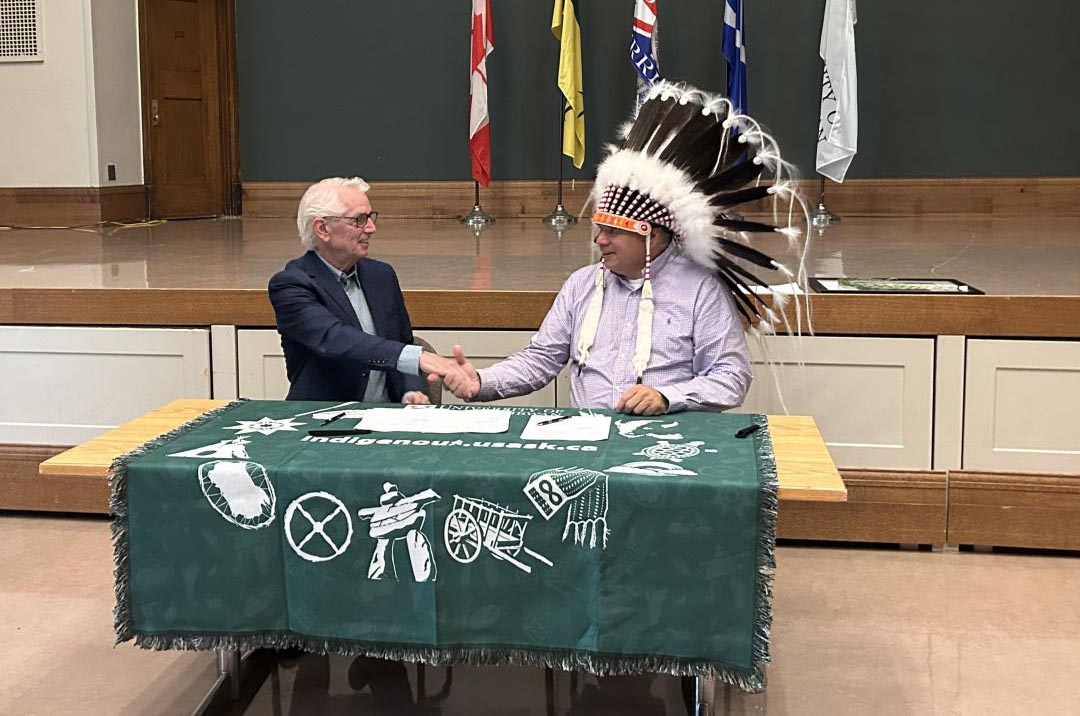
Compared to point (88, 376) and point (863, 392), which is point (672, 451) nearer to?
point (863, 392)

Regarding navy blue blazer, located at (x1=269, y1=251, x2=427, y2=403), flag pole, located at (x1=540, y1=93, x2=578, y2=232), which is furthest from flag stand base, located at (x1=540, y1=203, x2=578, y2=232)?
navy blue blazer, located at (x1=269, y1=251, x2=427, y2=403)

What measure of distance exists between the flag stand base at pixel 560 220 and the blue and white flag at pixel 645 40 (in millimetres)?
920

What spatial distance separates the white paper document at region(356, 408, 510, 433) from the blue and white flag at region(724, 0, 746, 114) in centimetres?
574

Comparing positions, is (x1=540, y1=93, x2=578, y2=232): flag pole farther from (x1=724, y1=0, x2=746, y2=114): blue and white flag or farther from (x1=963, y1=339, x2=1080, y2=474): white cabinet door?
(x1=963, y1=339, x2=1080, y2=474): white cabinet door

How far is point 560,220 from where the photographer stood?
8.12m

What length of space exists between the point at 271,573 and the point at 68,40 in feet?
22.5

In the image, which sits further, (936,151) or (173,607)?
(936,151)

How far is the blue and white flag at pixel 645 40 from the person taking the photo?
26.3 ft

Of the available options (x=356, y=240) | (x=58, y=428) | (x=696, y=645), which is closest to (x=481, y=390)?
(x=356, y=240)

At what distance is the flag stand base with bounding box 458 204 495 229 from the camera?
8086 millimetres

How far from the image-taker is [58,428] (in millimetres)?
4121

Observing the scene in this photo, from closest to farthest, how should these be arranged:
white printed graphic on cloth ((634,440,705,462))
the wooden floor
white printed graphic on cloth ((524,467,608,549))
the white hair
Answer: white printed graphic on cloth ((524,467,608,549)) → white printed graphic on cloth ((634,440,705,462)) → the white hair → the wooden floor

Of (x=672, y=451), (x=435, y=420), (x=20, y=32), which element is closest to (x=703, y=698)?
(x=672, y=451)

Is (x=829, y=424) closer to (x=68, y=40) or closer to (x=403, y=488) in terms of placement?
(x=403, y=488)
